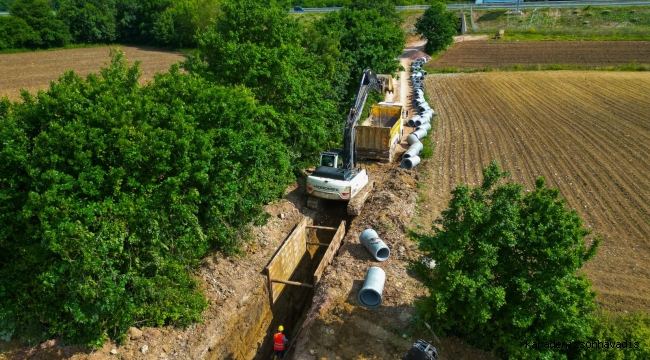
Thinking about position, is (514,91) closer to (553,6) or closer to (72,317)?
(72,317)

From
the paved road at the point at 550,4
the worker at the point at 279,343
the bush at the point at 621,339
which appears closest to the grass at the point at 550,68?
the paved road at the point at 550,4

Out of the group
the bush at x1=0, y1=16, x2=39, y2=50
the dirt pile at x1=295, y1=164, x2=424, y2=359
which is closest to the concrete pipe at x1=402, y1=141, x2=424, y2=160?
the dirt pile at x1=295, y1=164, x2=424, y2=359

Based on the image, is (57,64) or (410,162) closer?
(410,162)

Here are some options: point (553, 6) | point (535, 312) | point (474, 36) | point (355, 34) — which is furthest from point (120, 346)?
point (553, 6)

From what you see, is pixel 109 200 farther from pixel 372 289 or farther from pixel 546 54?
pixel 546 54

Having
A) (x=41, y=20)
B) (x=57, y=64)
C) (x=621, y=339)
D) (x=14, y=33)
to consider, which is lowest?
(x=621, y=339)

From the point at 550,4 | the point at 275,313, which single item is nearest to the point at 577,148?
the point at 275,313

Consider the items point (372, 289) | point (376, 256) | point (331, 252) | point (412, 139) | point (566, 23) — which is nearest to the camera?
point (372, 289)
